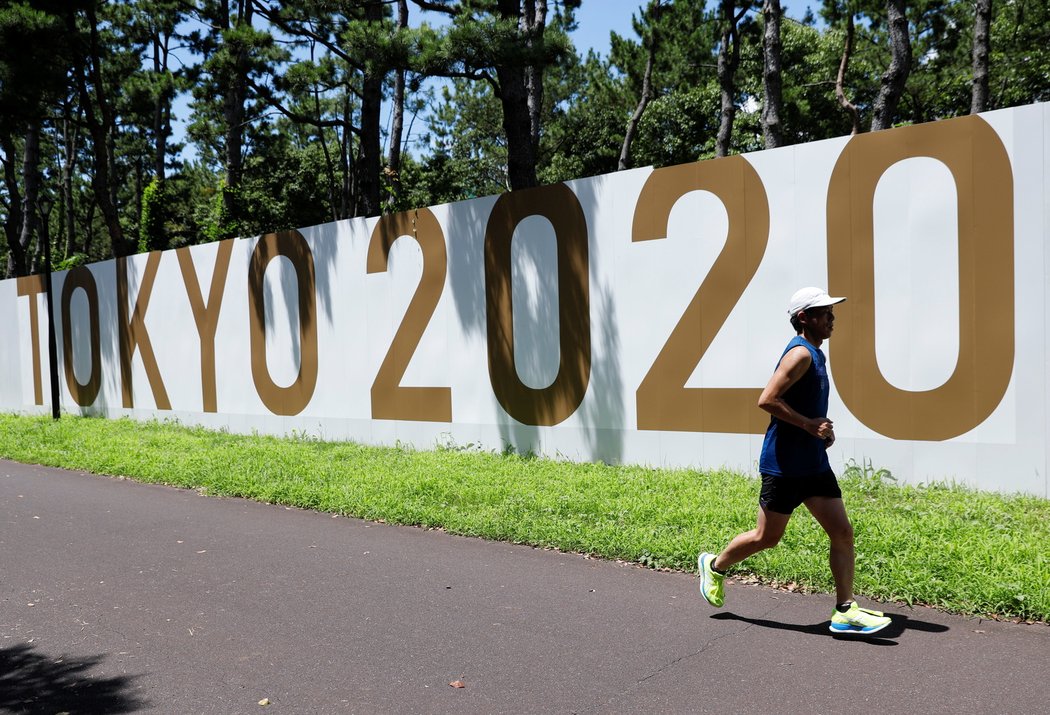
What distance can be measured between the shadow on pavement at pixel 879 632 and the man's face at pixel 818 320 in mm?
1535

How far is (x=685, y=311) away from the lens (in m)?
8.99


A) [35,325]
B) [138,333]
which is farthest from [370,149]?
[35,325]

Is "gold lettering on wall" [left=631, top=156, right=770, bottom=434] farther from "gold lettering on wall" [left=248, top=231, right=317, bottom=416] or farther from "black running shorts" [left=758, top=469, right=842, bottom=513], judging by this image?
"gold lettering on wall" [left=248, top=231, right=317, bottom=416]

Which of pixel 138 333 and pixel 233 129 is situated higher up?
pixel 233 129

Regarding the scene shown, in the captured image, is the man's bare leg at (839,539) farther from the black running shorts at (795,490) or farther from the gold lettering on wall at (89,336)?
the gold lettering on wall at (89,336)

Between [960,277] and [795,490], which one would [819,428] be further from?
[960,277]

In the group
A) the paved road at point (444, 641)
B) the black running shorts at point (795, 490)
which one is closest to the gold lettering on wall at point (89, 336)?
the paved road at point (444, 641)

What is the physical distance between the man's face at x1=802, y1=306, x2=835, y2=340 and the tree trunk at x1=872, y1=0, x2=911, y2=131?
8.21 m

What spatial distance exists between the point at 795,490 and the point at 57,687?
12.2 feet

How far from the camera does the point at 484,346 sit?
10812 millimetres

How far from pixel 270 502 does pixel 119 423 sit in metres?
8.09

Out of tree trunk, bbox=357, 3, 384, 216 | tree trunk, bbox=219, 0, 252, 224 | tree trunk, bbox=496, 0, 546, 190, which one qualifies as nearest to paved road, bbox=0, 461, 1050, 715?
tree trunk, bbox=496, 0, 546, 190

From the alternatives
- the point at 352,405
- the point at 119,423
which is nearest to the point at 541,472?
the point at 352,405

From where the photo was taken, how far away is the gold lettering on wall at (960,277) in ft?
23.5
